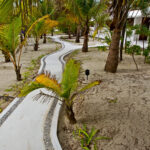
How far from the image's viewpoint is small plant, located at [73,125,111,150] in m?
2.27

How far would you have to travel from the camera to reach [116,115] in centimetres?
286

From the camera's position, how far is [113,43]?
16.4 feet

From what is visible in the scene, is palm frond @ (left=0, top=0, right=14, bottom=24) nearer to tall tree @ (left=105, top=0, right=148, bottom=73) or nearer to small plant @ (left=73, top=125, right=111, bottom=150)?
small plant @ (left=73, top=125, right=111, bottom=150)

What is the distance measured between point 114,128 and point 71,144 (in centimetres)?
85

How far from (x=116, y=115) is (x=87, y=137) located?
84 centimetres

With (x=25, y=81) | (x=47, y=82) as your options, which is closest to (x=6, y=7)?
(x=47, y=82)

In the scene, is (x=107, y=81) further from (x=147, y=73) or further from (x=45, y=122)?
(x=45, y=122)

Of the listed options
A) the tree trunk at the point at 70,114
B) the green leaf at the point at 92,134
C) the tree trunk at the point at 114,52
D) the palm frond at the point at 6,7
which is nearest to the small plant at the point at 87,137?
the green leaf at the point at 92,134

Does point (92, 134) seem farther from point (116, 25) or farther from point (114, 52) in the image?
point (116, 25)

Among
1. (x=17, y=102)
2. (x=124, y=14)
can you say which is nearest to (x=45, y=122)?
(x=17, y=102)

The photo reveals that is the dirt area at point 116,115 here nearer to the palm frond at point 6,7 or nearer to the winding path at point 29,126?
the winding path at point 29,126

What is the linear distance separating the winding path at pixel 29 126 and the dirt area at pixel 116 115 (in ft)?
0.70

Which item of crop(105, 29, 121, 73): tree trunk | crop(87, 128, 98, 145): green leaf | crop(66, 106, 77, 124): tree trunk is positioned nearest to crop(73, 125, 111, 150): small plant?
crop(87, 128, 98, 145): green leaf

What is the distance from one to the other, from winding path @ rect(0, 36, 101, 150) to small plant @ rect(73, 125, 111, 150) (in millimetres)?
405
